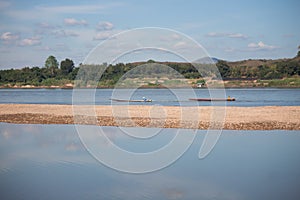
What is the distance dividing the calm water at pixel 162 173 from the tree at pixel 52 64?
106770 millimetres

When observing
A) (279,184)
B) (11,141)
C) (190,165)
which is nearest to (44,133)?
(11,141)

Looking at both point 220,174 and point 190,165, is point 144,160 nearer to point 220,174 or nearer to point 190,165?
point 190,165

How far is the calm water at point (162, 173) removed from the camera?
12141 mm

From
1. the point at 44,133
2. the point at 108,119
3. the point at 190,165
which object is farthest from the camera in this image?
the point at 108,119

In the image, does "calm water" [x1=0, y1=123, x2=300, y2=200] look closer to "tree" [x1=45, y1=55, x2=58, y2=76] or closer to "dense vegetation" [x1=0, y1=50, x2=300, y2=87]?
"dense vegetation" [x1=0, y1=50, x2=300, y2=87]

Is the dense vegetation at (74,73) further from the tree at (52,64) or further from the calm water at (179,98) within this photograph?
the calm water at (179,98)

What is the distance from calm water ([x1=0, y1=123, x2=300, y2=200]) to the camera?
12141 millimetres

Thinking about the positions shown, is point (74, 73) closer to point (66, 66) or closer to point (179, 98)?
point (66, 66)

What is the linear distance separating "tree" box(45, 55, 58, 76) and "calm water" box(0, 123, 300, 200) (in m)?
107

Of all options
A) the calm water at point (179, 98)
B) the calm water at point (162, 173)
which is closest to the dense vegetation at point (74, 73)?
the calm water at point (179, 98)

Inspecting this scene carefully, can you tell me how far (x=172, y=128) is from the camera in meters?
25.5

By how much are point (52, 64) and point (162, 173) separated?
12158 cm

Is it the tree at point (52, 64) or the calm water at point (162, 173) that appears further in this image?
the tree at point (52, 64)

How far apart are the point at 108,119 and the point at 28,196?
59.8 ft
